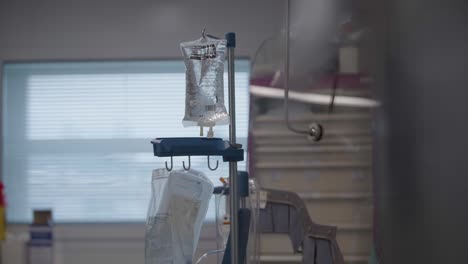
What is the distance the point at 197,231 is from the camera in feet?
4.40

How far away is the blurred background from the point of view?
842mm

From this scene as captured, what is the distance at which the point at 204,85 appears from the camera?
4.28 feet

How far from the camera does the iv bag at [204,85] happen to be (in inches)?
51.1

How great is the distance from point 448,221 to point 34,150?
3338mm

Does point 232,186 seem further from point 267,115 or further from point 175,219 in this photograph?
point 267,115

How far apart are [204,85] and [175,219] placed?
36 cm

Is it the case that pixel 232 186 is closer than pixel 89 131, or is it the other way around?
pixel 232 186

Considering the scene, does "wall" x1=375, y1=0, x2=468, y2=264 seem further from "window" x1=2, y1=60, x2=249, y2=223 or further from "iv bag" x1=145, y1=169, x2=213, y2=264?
"window" x1=2, y1=60, x2=249, y2=223

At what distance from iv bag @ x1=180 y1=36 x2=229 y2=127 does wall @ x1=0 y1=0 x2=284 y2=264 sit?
2.18 meters

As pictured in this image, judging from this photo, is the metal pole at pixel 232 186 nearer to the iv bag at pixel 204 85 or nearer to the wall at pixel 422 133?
the iv bag at pixel 204 85

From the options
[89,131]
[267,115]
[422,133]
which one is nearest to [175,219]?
[422,133]

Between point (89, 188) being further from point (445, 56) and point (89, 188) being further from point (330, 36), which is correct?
point (445, 56)

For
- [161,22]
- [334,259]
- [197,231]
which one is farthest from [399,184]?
[161,22]

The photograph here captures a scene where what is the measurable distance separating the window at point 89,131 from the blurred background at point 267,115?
10mm
